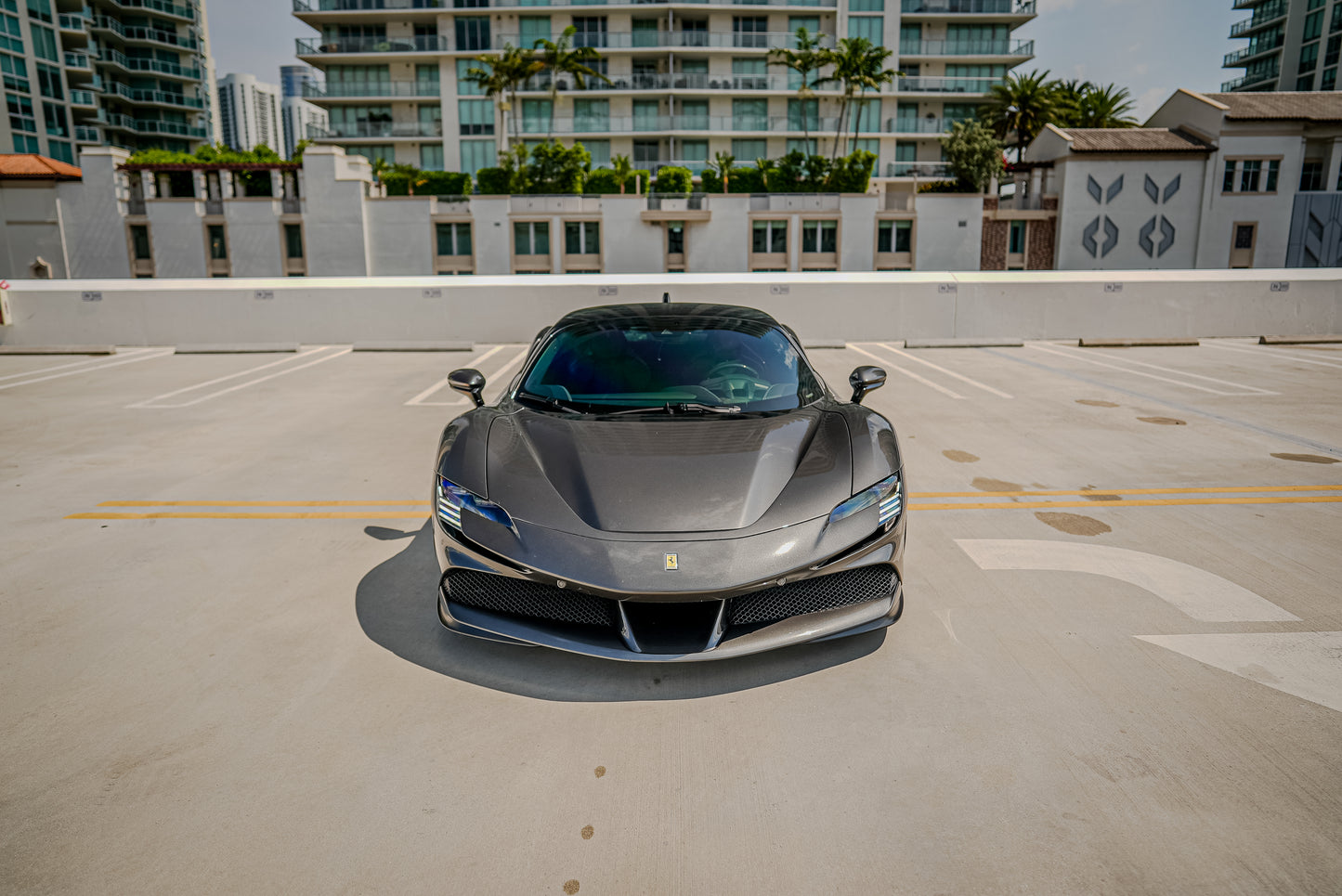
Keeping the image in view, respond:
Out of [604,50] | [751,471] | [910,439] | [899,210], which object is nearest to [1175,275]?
[910,439]

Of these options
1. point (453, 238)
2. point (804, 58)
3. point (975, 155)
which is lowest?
point (453, 238)

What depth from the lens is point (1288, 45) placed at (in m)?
74.1

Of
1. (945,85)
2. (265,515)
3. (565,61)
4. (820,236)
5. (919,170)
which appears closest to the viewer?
(265,515)

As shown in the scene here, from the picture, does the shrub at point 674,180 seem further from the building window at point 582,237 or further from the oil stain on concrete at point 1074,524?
the oil stain on concrete at point 1074,524

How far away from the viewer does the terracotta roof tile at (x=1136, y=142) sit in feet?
148

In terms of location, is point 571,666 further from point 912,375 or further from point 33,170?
point 33,170

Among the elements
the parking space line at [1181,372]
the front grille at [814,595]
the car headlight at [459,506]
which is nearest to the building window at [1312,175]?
the parking space line at [1181,372]

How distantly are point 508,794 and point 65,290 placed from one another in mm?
17704

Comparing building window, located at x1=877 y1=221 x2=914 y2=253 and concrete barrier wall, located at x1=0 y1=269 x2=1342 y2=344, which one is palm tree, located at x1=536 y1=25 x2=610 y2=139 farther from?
concrete barrier wall, located at x1=0 y1=269 x2=1342 y2=344

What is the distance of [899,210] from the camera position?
47.6 metres

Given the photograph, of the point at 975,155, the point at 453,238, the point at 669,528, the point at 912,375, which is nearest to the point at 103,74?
A: the point at 453,238

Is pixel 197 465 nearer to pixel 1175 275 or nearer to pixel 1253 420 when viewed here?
pixel 1253 420

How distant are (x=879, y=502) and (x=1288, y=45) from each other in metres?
95.9

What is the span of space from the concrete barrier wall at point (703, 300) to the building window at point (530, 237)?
3112 cm
